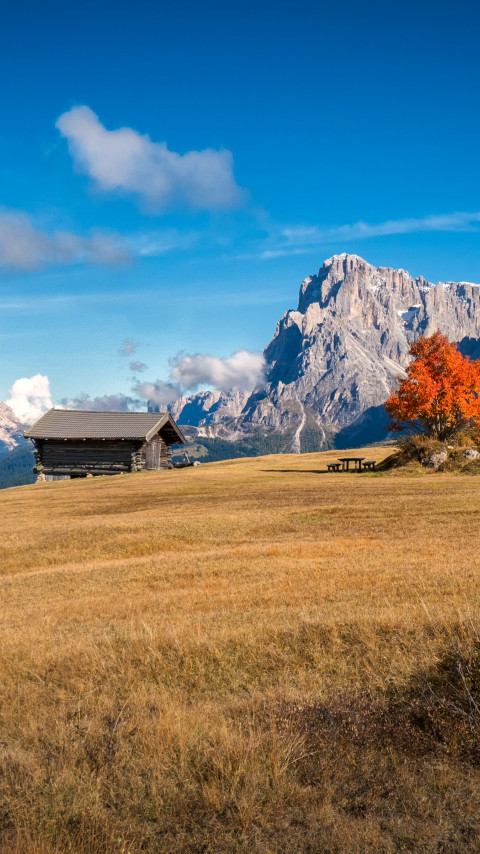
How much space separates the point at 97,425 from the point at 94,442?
1634 millimetres

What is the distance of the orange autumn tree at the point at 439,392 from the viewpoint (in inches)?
1455

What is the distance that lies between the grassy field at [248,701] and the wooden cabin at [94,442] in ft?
117

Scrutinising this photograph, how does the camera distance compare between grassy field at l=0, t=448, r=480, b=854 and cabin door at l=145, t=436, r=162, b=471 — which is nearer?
grassy field at l=0, t=448, r=480, b=854

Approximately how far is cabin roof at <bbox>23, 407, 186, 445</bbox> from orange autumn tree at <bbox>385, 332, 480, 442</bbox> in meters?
22.3

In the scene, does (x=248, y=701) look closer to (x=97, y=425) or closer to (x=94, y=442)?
(x=94, y=442)

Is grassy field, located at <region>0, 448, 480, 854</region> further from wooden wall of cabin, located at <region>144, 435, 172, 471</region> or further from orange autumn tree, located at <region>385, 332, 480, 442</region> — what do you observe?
wooden wall of cabin, located at <region>144, 435, 172, 471</region>

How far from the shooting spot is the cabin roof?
161ft

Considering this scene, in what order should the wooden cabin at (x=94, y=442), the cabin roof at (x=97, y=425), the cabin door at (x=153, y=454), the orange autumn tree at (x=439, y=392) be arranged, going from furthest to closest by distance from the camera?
the cabin door at (x=153, y=454) → the wooden cabin at (x=94, y=442) → the cabin roof at (x=97, y=425) → the orange autumn tree at (x=439, y=392)

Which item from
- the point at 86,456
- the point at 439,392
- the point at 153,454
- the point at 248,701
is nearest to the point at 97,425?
the point at 86,456

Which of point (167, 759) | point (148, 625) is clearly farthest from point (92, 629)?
point (167, 759)

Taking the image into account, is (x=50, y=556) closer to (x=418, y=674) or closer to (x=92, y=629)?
(x=92, y=629)

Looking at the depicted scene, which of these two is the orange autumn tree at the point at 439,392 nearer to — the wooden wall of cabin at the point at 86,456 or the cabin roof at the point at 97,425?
the cabin roof at the point at 97,425

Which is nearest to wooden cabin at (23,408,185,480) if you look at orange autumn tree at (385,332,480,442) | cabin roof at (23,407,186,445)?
cabin roof at (23,407,186,445)

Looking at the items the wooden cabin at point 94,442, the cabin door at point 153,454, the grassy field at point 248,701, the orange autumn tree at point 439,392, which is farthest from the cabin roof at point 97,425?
the grassy field at point 248,701
